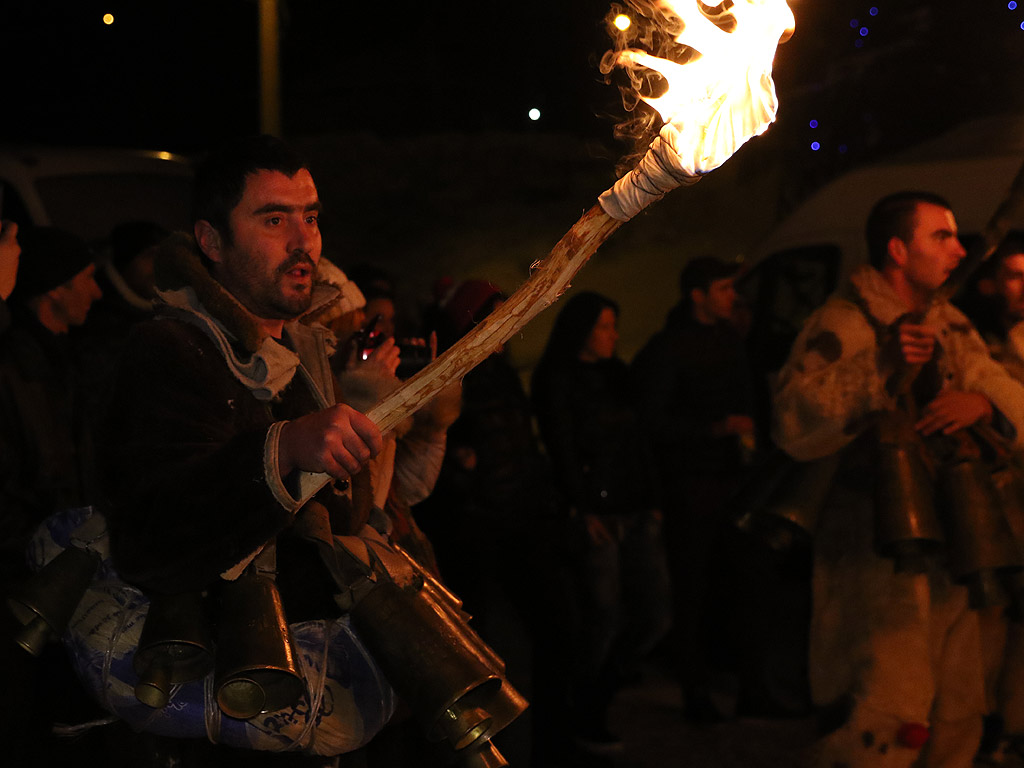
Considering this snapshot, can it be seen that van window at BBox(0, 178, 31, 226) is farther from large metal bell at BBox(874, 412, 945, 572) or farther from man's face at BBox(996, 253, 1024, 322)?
large metal bell at BBox(874, 412, 945, 572)

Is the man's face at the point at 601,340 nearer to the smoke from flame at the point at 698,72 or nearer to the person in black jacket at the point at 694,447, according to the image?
the person in black jacket at the point at 694,447

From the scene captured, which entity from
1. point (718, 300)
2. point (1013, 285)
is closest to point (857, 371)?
point (1013, 285)

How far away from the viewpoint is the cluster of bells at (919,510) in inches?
186

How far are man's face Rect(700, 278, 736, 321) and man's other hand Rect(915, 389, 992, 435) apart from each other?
2.18 m

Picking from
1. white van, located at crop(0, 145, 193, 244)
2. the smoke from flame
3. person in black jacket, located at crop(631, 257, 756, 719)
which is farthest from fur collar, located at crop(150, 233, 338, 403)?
white van, located at crop(0, 145, 193, 244)

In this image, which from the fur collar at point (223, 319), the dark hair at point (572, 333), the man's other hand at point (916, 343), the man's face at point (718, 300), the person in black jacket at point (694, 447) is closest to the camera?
the fur collar at point (223, 319)

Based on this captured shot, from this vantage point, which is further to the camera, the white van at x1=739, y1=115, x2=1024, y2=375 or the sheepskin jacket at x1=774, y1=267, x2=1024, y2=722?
the white van at x1=739, y1=115, x2=1024, y2=375

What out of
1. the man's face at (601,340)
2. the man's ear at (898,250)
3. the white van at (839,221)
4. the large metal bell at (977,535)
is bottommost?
the large metal bell at (977,535)

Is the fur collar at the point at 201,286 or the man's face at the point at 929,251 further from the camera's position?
the man's face at the point at 929,251

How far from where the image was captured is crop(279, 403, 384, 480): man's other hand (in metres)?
2.52

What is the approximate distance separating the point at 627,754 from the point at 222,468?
390 centimetres

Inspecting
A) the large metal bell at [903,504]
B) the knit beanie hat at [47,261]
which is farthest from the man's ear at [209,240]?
the large metal bell at [903,504]

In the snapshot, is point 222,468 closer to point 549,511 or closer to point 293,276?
point 293,276

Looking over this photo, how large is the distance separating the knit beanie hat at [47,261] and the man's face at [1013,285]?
3.98 m
